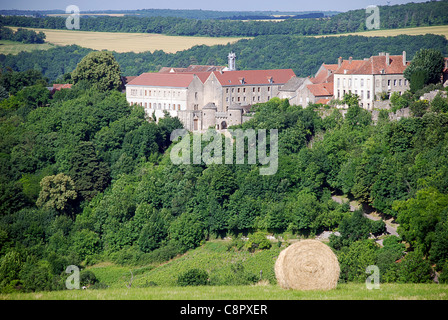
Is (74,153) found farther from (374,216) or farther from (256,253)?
(374,216)

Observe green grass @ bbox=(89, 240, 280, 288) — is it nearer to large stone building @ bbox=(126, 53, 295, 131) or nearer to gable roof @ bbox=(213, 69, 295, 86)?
large stone building @ bbox=(126, 53, 295, 131)

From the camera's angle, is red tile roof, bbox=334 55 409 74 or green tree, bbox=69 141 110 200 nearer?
red tile roof, bbox=334 55 409 74

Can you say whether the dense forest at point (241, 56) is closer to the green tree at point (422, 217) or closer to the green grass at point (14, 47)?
the green grass at point (14, 47)

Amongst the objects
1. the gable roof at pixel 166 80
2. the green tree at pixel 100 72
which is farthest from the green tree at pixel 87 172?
the green tree at pixel 100 72

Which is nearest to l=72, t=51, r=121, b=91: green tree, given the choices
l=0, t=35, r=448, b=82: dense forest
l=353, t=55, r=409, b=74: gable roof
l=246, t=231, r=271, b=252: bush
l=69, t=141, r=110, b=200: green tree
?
l=69, t=141, r=110, b=200: green tree

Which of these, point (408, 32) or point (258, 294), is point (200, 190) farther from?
point (408, 32)
